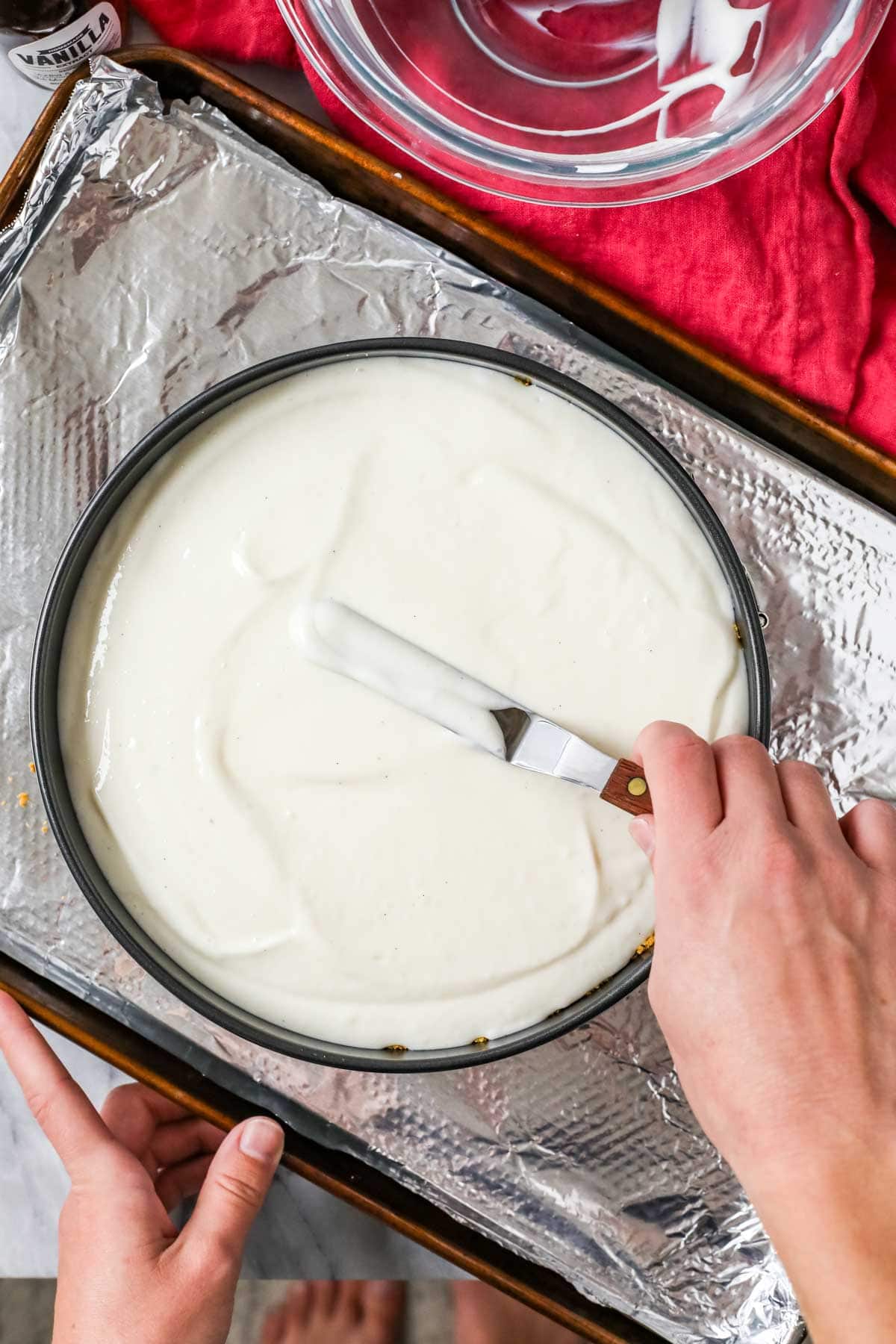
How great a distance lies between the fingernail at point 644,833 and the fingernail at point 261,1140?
400 millimetres

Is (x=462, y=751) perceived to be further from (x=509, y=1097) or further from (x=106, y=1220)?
(x=106, y=1220)

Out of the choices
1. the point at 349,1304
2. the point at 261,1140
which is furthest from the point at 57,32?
the point at 349,1304

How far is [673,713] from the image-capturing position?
Result: 2.46 ft

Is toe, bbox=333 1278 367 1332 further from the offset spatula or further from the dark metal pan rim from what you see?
the offset spatula

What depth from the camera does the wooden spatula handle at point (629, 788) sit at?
26.8 inches

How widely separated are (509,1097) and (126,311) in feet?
2.32

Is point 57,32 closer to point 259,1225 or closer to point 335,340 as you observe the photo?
point 335,340

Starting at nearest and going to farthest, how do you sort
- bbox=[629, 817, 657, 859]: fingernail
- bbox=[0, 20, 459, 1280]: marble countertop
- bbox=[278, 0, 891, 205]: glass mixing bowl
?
1. bbox=[629, 817, 657, 859]: fingernail
2. bbox=[278, 0, 891, 205]: glass mixing bowl
3. bbox=[0, 20, 459, 1280]: marble countertop

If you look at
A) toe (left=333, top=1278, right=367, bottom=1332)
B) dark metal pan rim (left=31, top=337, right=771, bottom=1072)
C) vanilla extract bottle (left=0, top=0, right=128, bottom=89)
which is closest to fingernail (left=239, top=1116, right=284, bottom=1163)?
dark metal pan rim (left=31, top=337, right=771, bottom=1072)

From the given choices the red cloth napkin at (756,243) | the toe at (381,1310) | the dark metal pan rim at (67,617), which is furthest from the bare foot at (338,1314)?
the red cloth napkin at (756,243)

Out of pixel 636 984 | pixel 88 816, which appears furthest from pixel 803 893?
pixel 88 816

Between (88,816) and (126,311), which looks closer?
(88,816)

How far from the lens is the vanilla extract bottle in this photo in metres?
0.83

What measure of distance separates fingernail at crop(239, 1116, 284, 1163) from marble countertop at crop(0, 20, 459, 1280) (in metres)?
0.17
